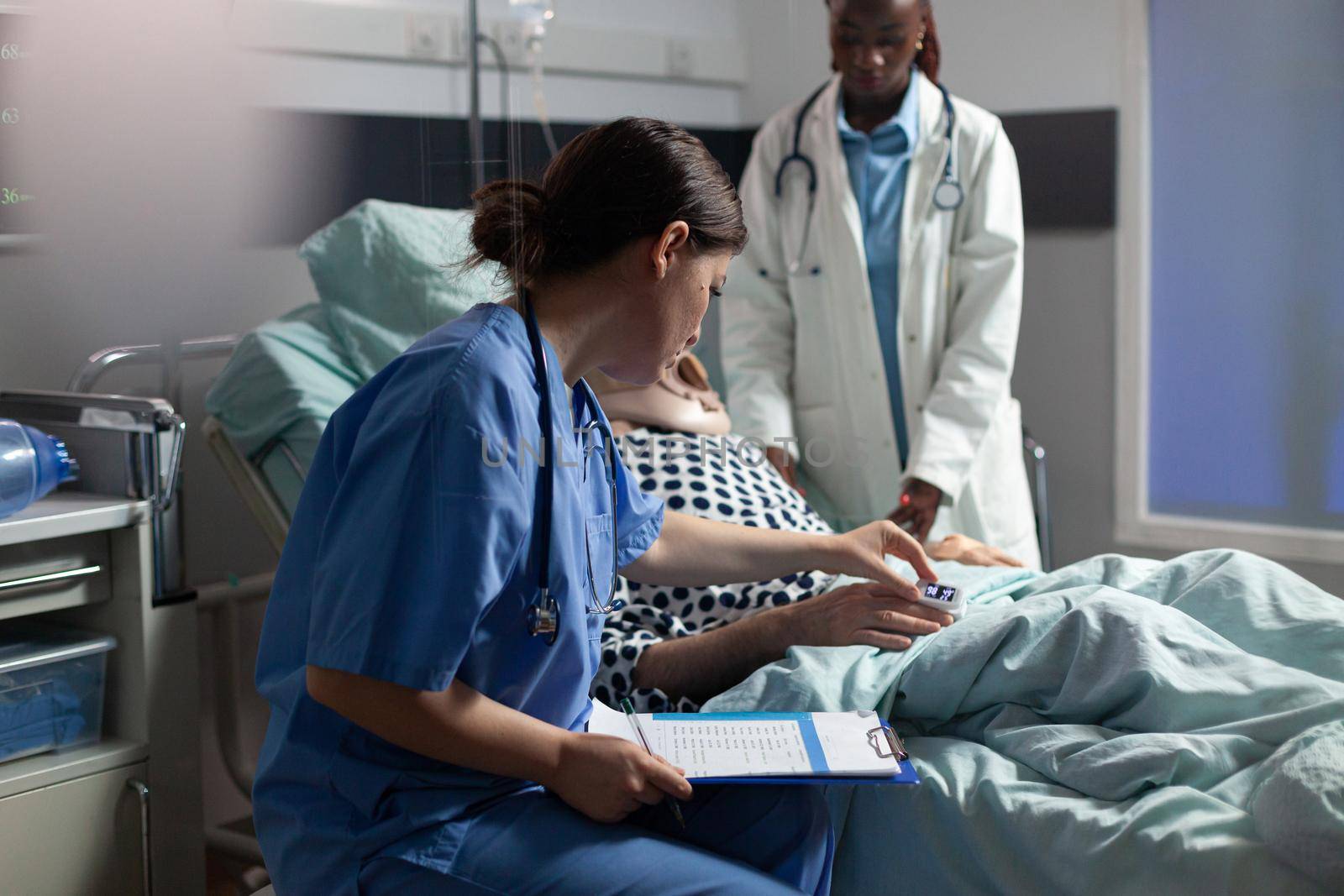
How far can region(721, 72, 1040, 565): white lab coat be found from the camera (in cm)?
162

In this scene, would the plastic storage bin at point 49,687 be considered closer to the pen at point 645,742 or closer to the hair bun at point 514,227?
the pen at point 645,742

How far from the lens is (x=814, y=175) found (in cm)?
168

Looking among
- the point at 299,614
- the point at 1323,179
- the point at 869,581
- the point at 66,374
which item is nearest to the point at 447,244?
the point at 299,614

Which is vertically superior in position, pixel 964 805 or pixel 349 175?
pixel 349 175

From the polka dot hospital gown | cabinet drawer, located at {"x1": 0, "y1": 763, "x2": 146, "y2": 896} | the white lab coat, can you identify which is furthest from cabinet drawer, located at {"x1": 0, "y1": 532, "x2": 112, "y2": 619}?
the white lab coat

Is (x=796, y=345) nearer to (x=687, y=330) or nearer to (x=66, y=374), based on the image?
(x=687, y=330)

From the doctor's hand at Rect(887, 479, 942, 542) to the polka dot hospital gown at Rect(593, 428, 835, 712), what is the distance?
117mm

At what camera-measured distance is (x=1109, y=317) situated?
1713 mm

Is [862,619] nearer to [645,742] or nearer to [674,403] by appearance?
[645,742]

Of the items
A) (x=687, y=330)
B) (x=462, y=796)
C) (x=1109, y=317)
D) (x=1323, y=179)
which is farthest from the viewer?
(x=1109, y=317)

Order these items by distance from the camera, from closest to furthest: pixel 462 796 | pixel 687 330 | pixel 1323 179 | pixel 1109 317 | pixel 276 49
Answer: pixel 462 796
pixel 687 330
pixel 1323 179
pixel 1109 317
pixel 276 49

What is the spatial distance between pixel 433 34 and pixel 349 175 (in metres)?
0.64

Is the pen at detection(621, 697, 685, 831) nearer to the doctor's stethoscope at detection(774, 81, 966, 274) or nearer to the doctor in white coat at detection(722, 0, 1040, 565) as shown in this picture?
the doctor in white coat at detection(722, 0, 1040, 565)

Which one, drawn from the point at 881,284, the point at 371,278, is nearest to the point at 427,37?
the point at 371,278
